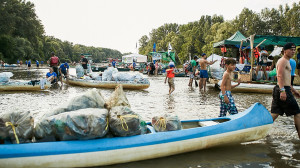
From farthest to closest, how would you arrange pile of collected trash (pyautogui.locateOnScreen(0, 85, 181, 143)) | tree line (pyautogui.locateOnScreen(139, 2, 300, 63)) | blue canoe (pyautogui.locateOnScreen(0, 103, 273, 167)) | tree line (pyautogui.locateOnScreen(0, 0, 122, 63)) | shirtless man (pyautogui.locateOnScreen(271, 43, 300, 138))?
tree line (pyautogui.locateOnScreen(0, 0, 122, 63)) < tree line (pyautogui.locateOnScreen(139, 2, 300, 63)) < shirtless man (pyautogui.locateOnScreen(271, 43, 300, 138)) < pile of collected trash (pyautogui.locateOnScreen(0, 85, 181, 143)) < blue canoe (pyautogui.locateOnScreen(0, 103, 273, 167))

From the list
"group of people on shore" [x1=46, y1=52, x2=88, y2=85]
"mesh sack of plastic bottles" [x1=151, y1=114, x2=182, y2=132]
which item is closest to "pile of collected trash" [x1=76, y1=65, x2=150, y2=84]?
"group of people on shore" [x1=46, y1=52, x2=88, y2=85]

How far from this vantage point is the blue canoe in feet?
11.8

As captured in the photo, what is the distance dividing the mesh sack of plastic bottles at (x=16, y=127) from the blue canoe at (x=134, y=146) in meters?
0.18

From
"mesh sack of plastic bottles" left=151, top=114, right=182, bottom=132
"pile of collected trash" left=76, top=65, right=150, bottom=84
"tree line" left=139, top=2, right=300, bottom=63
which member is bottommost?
"mesh sack of plastic bottles" left=151, top=114, right=182, bottom=132

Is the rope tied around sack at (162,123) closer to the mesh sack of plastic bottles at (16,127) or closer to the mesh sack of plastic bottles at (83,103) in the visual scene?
the mesh sack of plastic bottles at (83,103)

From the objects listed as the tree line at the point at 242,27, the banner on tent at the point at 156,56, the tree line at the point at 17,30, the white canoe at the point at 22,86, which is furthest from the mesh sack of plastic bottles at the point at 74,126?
the tree line at the point at 17,30

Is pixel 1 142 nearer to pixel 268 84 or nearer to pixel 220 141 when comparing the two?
pixel 220 141

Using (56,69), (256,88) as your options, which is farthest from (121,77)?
(256,88)

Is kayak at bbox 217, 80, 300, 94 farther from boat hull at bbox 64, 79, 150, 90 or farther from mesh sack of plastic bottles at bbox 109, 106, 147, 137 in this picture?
mesh sack of plastic bottles at bbox 109, 106, 147, 137

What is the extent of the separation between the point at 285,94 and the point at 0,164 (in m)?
4.79

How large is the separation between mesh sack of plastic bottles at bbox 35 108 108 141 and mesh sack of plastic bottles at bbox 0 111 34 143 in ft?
0.49

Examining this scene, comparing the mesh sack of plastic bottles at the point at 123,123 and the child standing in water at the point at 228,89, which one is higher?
the child standing in water at the point at 228,89

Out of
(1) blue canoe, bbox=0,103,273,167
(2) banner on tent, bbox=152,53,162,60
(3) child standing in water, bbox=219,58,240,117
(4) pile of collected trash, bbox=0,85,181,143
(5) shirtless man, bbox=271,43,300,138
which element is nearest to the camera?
(1) blue canoe, bbox=0,103,273,167

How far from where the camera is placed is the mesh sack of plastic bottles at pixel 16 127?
144 inches
